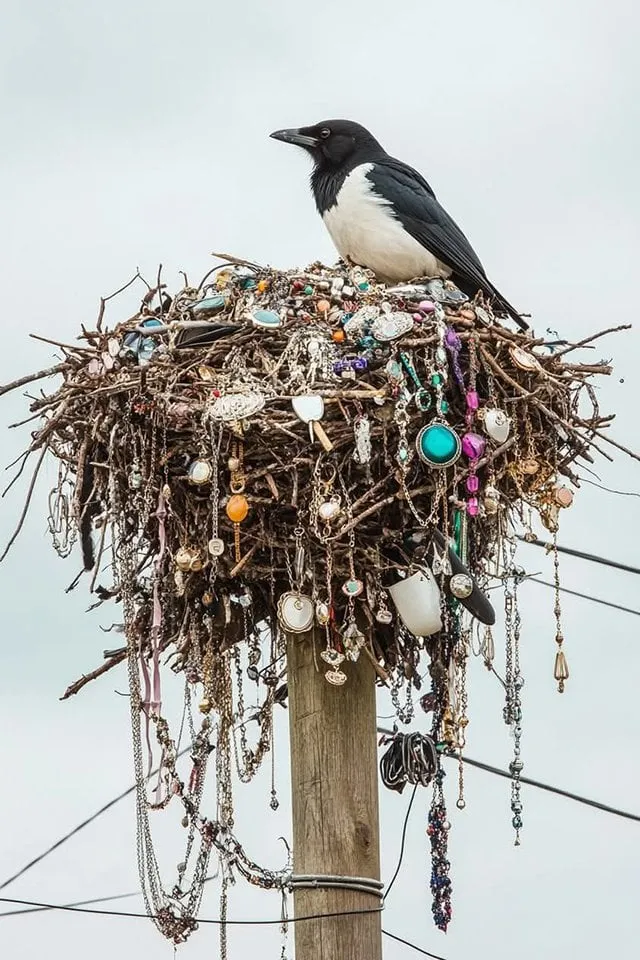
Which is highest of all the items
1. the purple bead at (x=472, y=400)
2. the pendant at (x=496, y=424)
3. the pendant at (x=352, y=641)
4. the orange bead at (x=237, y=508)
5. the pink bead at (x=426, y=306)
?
the pink bead at (x=426, y=306)

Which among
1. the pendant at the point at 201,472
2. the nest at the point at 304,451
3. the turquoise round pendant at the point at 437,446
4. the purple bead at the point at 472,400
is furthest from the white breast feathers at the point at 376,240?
the pendant at the point at 201,472

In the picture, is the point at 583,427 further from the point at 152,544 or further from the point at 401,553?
the point at 152,544

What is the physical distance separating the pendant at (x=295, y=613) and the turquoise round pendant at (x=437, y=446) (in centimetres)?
58

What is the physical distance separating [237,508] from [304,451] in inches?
11.2

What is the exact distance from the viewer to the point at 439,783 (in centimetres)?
511

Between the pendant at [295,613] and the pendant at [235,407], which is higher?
the pendant at [235,407]

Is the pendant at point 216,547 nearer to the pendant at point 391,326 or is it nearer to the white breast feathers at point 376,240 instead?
the pendant at point 391,326

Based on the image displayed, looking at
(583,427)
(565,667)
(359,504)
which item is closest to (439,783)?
(565,667)

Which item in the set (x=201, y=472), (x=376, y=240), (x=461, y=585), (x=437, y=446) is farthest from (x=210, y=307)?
(x=461, y=585)

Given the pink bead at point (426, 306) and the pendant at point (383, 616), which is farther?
the pink bead at point (426, 306)

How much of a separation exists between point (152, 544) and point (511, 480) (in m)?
1.25

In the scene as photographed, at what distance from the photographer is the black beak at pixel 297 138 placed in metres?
7.57

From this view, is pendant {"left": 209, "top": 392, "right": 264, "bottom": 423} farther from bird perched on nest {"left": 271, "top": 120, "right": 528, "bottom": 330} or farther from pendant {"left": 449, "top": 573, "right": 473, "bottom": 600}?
bird perched on nest {"left": 271, "top": 120, "right": 528, "bottom": 330}

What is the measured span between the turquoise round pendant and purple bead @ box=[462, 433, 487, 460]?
0.10 meters
